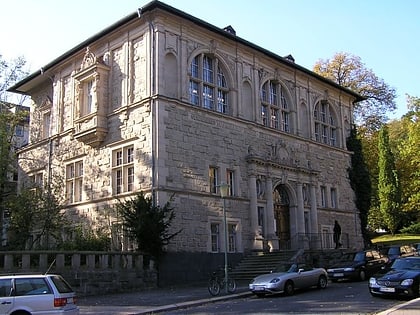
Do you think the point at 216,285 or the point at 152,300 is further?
the point at 216,285

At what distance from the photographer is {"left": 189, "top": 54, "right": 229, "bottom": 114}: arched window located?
28734 mm

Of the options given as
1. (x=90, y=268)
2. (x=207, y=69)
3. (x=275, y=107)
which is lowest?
(x=90, y=268)

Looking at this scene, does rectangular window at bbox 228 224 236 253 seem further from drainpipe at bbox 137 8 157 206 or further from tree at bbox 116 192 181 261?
drainpipe at bbox 137 8 157 206

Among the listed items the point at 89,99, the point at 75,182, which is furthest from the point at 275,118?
the point at 75,182

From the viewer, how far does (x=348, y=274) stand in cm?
2356

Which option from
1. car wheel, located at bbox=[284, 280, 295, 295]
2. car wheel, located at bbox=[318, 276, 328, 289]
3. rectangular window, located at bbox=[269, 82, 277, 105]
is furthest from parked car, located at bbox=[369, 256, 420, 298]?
rectangular window, located at bbox=[269, 82, 277, 105]

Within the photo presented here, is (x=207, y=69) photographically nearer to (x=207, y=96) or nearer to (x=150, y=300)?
(x=207, y=96)

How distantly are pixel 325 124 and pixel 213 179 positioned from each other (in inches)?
543

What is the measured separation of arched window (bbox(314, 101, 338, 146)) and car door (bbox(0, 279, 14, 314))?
92.6ft

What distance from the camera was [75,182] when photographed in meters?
31.0

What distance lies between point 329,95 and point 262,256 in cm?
1649

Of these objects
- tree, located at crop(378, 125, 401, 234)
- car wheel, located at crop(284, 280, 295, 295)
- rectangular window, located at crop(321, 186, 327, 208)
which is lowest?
car wheel, located at crop(284, 280, 295, 295)

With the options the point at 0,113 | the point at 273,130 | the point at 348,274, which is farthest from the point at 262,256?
the point at 0,113

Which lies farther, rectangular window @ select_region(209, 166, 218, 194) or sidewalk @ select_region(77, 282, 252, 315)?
rectangular window @ select_region(209, 166, 218, 194)
